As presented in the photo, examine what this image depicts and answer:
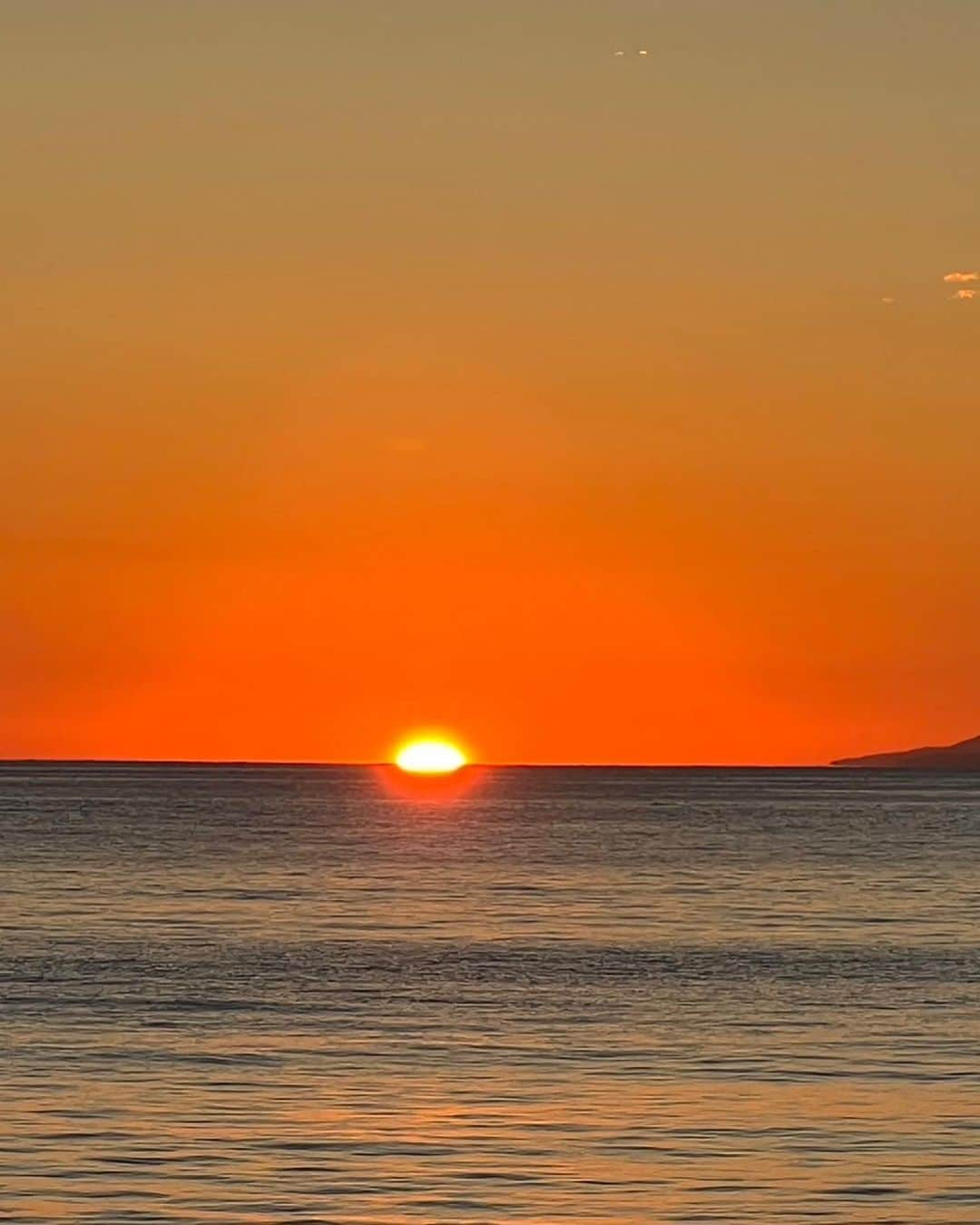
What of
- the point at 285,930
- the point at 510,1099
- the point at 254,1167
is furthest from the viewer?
the point at 285,930

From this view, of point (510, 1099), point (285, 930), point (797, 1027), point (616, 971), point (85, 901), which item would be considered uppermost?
point (85, 901)

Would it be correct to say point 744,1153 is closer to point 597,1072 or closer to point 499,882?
point 597,1072

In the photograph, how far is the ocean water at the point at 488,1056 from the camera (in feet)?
110

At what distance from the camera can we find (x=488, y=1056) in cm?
4603

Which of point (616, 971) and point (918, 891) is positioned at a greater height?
point (918, 891)

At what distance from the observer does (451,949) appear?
7038 cm

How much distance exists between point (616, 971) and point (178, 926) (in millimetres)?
20408

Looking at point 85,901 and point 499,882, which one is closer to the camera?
point 85,901

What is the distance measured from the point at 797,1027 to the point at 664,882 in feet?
183

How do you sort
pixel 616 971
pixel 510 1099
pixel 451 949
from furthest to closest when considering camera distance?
pixel 451 949, pixel 616 971, pixel 510 1099

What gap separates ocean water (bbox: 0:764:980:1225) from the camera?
3341 centimetres

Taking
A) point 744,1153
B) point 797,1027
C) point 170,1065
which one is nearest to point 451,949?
point 797,1027

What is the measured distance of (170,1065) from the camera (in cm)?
4447

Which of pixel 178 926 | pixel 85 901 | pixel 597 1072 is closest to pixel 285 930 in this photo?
pixel 178 926
